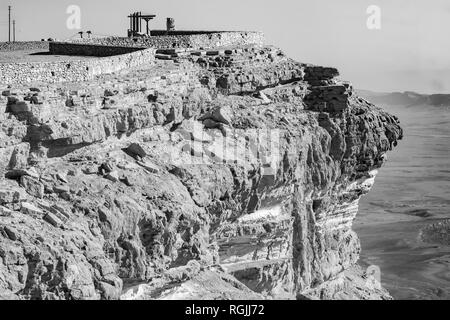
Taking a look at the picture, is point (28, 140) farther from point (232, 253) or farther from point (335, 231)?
point (335, 231)

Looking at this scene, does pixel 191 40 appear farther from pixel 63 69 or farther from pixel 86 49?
pixel 63 69

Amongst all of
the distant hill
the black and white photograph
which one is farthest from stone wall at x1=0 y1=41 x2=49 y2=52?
the distant hill

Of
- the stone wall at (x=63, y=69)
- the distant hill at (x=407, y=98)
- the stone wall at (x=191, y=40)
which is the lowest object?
the distant hill at (x=407, y=98)

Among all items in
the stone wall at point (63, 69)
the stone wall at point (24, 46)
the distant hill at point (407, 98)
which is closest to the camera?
the stone wall at point (63, 69)

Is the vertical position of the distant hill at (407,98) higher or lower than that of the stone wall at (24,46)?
lower

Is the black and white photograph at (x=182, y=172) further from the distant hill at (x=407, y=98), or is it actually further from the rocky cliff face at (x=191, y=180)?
the distant hill at (x=407, y=98)

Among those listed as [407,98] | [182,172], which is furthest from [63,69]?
[407,98]

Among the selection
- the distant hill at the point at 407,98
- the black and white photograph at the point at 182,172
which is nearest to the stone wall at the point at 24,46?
the black and white photograph at the point at 182,172
